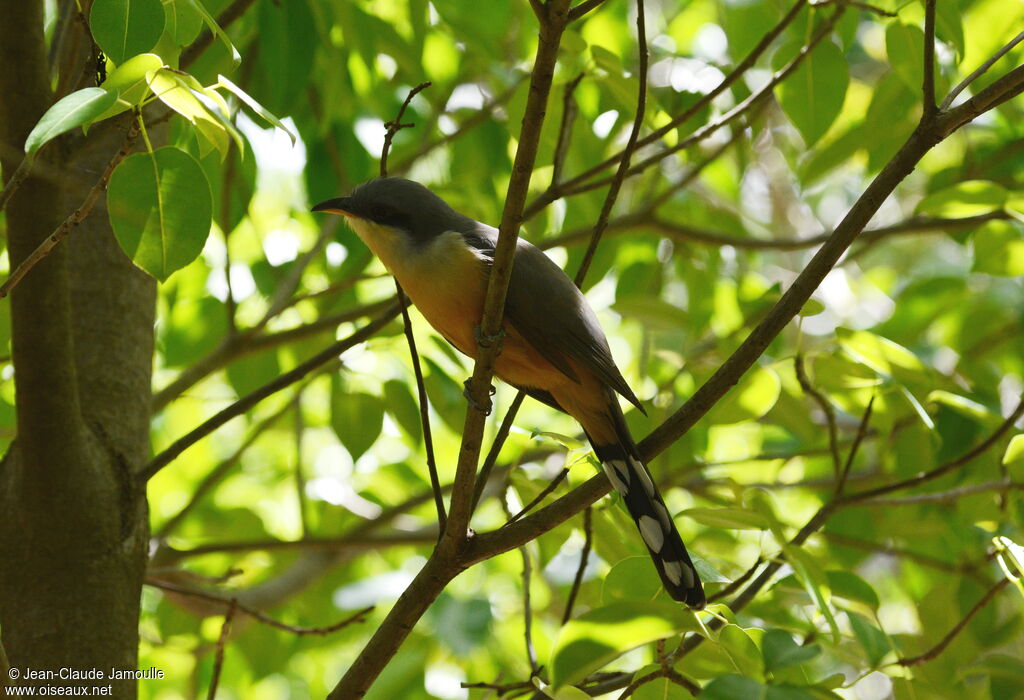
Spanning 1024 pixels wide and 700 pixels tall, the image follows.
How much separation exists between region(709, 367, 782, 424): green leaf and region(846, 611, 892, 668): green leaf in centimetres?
86

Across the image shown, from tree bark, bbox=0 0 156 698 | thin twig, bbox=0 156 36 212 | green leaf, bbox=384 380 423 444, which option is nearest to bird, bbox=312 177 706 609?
green leaf, bbox=384 380 423 444

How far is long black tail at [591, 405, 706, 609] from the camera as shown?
104 inches

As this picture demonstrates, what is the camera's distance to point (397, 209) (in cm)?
376

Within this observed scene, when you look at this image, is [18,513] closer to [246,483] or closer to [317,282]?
[317,282]

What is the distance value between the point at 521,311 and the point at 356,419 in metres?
0.80

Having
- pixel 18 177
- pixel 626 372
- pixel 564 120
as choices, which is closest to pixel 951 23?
pixel 564 120

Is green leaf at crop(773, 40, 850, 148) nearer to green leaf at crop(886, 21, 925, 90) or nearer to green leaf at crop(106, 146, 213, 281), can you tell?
green leaf at crop(886, 21, 925, 90)

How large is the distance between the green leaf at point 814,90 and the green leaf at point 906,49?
0.62 feet

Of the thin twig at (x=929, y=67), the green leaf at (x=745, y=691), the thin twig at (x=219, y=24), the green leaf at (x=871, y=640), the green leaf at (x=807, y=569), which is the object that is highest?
the thin twig at (x=219, y=24)

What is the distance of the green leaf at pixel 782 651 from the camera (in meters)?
1.71

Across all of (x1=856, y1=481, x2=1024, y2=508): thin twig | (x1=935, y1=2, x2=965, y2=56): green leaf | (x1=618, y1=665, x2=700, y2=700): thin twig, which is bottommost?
(x1=618, y1=665, x2=700, y2=700): thin twig

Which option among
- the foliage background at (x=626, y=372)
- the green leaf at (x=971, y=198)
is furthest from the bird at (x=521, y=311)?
the green leaf at (x=971, y=198)

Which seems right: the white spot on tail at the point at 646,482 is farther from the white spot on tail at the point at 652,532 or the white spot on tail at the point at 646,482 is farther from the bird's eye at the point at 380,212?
the bird's eye at the point at 380,212

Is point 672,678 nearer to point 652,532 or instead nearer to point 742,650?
point 742,650
